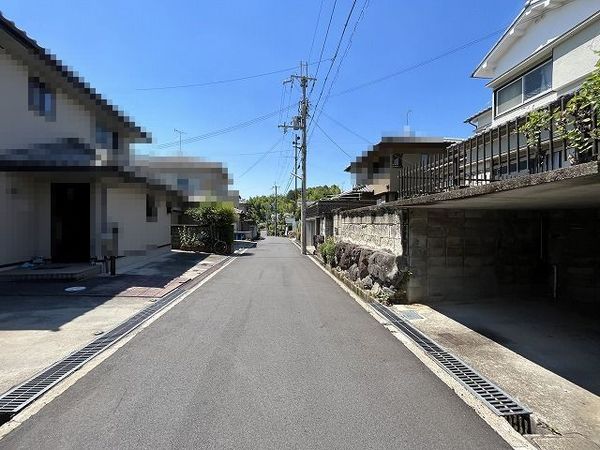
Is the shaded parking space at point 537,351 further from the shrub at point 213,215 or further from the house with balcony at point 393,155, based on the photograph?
the shrub at point 213,215

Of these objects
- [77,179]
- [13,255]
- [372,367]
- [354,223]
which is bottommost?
[372,367]

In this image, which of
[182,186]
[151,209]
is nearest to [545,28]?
[151,209]

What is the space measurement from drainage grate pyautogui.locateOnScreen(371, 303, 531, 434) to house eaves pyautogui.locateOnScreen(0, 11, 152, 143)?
43.3 feet

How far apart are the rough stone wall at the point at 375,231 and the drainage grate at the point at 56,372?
5.45 m

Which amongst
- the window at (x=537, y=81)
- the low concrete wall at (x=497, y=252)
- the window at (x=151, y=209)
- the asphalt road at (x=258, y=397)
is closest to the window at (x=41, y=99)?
the window at (x=151, y=209)

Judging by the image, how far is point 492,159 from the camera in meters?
6.27

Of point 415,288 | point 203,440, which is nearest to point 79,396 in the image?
point 203,440

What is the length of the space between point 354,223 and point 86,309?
8.66m

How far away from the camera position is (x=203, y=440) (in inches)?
127

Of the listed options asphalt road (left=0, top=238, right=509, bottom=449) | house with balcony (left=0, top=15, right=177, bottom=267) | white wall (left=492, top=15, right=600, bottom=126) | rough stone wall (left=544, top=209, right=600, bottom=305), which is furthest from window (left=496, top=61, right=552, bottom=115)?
house with balcony (left=0, top=15, right=177, bottom=267)

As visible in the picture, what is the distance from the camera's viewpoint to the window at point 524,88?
1222cm

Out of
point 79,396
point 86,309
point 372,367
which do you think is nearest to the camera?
point 79,396

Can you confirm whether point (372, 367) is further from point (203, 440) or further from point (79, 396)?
point (79, 396)

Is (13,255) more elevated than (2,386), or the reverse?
(13,255)
